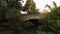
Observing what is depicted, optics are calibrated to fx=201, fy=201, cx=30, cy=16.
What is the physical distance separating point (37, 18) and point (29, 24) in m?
0.23

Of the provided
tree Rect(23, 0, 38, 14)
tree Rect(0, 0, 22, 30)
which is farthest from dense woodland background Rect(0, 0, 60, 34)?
tree Rect(23, 0, 38, 14)

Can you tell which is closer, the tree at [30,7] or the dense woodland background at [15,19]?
the dense woodland background at [15,19]

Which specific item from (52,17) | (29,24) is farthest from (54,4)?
(29,24)

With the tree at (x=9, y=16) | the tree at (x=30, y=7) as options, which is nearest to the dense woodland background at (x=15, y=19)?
the tree at (x=9, y=16)

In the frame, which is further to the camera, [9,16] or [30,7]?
[30,7]

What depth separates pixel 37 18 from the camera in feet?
8.79

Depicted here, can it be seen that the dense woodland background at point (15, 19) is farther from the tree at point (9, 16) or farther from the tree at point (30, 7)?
the tree at point (30, 7)

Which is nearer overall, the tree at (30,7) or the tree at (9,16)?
the tree at (9,16)

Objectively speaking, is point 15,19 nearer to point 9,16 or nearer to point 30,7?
point 9,16

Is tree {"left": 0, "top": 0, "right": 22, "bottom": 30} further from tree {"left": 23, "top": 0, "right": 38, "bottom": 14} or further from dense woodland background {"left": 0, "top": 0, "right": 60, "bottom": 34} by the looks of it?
tree {"left": 23, "top": 0, "right": 38, "bottom": 14}

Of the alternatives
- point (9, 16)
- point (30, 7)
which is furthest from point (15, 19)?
point (30, 7)

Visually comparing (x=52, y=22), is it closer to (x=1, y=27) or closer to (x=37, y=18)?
(x=37, y=18)

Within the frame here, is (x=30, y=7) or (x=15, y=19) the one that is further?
(x=30, y=7)

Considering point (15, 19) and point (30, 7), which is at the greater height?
point (30, 7)
